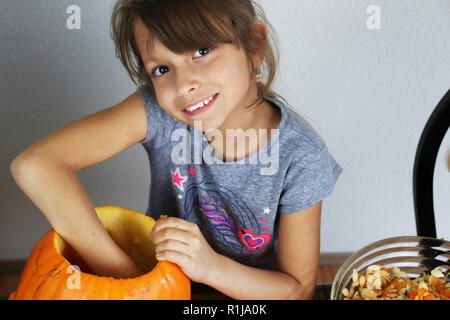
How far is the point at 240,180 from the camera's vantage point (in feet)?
2.23

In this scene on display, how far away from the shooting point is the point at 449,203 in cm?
108

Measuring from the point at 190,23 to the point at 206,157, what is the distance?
25 cm

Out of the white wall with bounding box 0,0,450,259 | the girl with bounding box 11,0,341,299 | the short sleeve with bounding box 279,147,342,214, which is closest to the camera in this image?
the girl with bounding box 11,0,341,299

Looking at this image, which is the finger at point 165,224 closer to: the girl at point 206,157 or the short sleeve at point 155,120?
the girl at point 206,157

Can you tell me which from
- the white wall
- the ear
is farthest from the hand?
the white wall

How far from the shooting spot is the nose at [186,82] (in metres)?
0.53

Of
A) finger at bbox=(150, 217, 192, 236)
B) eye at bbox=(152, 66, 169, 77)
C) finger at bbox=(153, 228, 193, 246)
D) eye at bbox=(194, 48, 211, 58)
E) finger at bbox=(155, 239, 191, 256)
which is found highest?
eye at bbox=(194, 48, 211, 58)

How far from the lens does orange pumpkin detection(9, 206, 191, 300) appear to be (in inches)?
15.9

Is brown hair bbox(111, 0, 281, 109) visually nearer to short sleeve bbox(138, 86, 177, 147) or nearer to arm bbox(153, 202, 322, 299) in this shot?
short sleeve bbox(138, 86, 177, 147)

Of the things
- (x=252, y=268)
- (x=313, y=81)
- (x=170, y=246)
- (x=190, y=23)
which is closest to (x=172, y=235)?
(x=170, y=246)

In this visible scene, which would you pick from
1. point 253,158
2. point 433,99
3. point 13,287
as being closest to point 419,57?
point 433,99

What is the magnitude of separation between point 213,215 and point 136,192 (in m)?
0.38

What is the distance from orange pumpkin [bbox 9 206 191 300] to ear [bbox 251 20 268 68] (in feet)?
1.00

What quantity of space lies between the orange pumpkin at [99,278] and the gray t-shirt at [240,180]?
211 mm
